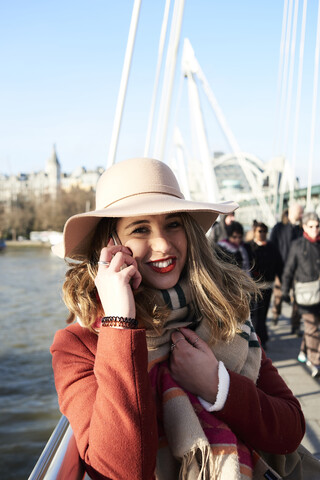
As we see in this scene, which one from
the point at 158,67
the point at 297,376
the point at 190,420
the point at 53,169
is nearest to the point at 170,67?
the point at 158,67

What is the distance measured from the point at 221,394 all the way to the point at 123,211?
1.75 ft

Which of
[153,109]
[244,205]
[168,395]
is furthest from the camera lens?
[244,205]

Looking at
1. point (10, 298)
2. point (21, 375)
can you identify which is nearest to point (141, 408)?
point (21, 375)

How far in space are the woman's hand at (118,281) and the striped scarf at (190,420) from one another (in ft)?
0.49

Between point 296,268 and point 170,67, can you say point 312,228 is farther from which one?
point 170,67

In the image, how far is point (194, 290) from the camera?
5.12 feet

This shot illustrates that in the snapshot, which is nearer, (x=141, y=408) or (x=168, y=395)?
(x=141, y=408)

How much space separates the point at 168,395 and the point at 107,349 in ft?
0.75

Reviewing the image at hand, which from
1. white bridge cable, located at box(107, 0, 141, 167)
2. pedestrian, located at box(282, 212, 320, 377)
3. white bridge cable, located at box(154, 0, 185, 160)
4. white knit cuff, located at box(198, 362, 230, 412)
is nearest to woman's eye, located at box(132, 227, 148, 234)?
white knit cuff, located at box(198, 362, 230, 412)

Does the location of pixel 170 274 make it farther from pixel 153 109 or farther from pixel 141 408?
pixel 153 109

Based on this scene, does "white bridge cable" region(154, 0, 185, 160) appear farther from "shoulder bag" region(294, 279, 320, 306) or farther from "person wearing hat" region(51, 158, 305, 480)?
"person wearing hat" region(51, 158, 305, 480)

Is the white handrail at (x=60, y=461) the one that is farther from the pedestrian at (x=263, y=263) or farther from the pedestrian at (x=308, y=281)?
the pedestrian at (x=263, y=263)

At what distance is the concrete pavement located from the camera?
3436 mm

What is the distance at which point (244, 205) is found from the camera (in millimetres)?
27031
